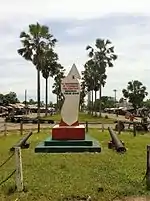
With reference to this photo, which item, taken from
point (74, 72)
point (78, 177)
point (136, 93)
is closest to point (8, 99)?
point (136, 93)

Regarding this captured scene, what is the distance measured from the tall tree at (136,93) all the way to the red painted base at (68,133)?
77.4m

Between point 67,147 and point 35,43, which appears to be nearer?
point 67,147

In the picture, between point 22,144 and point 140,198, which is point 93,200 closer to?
point 140,198

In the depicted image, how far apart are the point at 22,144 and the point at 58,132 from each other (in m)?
1.70

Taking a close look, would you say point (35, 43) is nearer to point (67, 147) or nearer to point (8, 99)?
point (67, 147)

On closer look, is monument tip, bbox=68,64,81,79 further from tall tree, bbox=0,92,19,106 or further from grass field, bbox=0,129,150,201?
tall tree, bbox=0,92,19,106

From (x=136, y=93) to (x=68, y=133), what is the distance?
78.5 metres

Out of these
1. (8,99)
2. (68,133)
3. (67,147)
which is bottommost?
(67,147)

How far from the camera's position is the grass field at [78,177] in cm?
857

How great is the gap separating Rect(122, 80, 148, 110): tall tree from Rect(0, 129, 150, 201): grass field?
267ft

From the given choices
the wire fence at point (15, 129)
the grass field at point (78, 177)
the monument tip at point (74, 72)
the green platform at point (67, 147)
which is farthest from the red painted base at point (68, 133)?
the wire fence at point (15, 129)

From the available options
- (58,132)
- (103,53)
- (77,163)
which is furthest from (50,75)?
(77,163)

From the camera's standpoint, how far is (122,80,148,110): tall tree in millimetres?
94875

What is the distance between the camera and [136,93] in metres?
95.2
